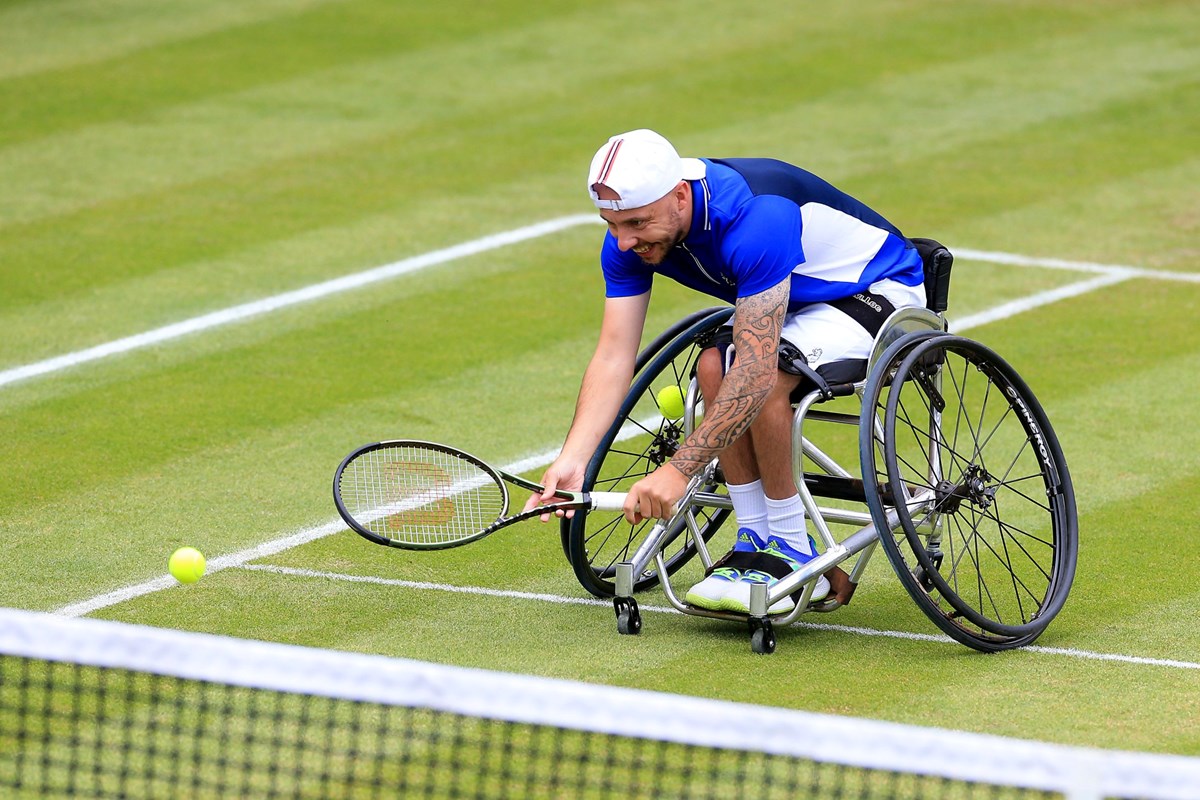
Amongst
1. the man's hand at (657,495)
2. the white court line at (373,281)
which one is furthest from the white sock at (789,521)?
the white court line at (373,281)

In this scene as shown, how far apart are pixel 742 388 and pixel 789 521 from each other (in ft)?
2.26

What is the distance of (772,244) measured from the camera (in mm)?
6391

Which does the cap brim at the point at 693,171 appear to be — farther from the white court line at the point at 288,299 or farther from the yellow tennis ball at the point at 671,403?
the white court line at the point at 288,299

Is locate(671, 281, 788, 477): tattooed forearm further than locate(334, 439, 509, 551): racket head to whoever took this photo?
No

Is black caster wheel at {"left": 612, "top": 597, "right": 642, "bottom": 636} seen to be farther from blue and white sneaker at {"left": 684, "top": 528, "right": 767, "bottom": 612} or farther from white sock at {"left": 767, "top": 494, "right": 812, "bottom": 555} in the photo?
white sock at {"left": 767, "top": 494, "right": 812, "bottom": 555}

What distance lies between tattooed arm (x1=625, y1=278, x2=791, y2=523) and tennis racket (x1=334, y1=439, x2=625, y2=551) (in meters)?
0.27

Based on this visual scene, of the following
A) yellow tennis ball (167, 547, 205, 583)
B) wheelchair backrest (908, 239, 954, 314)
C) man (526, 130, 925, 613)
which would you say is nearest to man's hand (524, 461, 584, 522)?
man (526, 130, 925, 613)

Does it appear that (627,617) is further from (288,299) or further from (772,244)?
(288,299)

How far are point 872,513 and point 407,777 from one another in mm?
1763

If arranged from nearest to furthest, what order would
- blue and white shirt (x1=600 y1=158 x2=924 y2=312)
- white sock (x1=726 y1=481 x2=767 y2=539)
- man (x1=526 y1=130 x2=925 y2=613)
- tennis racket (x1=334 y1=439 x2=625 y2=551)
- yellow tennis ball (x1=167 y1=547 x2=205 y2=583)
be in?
man (x1=526 y1=130 x2=925 y2=613)
blue and white shirt (x1=600 y1=158 x2=924 y2=312)
tennis racket (x1=334 y1=439 x2=625 y2=551)
white sock (x1=726 y1=481 x2=767 y2=539)
yellow tennis ball (x1=167 y1=547 x2=205 y2=583)

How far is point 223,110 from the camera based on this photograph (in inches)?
640

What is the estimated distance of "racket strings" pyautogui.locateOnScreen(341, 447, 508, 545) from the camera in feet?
21.9

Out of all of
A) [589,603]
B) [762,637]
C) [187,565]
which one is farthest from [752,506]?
[187,565]

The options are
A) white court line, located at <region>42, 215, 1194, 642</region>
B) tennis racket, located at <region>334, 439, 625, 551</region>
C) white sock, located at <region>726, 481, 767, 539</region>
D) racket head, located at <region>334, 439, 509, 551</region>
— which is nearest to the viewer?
tennis racket, located at <region>334, 439, 625, 551</region>
